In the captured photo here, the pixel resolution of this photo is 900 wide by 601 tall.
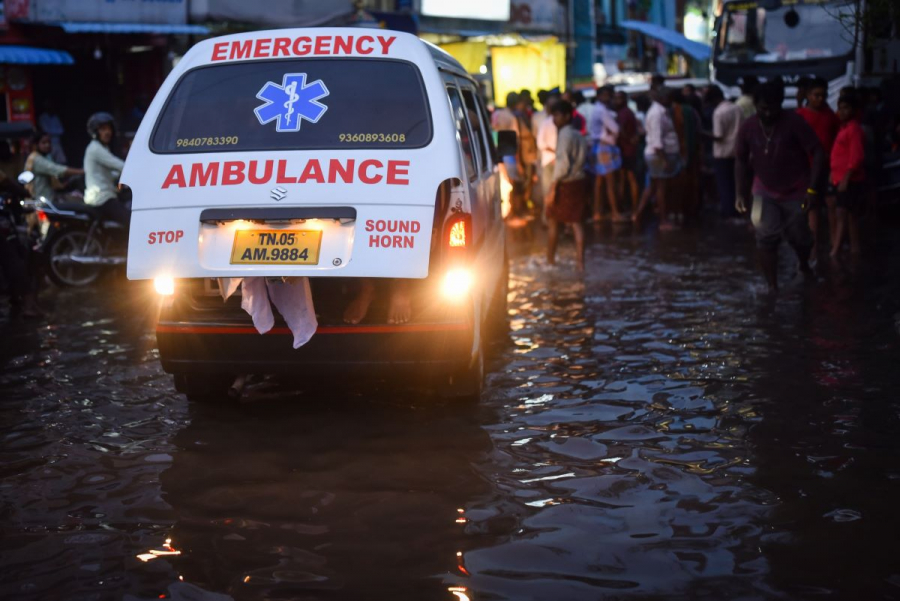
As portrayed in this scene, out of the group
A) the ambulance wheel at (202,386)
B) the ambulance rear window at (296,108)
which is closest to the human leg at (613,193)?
the ambulance rear window at (296,108)

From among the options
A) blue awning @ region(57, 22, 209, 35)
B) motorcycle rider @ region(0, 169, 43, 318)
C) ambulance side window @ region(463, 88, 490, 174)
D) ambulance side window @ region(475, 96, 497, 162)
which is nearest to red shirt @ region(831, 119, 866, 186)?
ambulance side window @ region(475, 96, 497, 162)

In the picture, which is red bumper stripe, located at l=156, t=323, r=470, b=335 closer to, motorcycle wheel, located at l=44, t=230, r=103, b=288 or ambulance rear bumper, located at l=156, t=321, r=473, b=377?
ambulance rear bumper, located at l=156, t=321, r=473, b=377

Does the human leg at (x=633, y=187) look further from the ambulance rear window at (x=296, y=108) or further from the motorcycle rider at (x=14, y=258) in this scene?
the ambulance rear window at (x=296, y=108)

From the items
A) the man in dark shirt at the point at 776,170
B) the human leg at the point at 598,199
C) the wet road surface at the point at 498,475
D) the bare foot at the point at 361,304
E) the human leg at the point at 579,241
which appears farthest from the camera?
the human leg at the point at 598,199

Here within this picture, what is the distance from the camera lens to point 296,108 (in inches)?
255

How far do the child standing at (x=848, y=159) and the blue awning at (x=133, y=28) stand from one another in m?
13.3

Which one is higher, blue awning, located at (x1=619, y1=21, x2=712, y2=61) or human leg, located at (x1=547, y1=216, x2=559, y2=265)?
blue awning, located at (x1=619, y1=21, x2=712, y2=61)

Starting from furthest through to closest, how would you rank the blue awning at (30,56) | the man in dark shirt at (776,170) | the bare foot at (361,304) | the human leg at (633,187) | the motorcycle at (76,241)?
the blue awning at (30,56)
the human leg at (633,187)
the motorcycle at (76,241)
the man in dark shirt at (776,170)
the bare foot at (361,304)

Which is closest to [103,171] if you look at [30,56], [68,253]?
[68,253]

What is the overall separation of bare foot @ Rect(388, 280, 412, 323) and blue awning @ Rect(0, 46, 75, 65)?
15.2m

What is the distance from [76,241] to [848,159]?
779 centimetres

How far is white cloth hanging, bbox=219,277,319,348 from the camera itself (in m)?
6.19

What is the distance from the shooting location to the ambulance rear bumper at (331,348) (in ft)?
20.4

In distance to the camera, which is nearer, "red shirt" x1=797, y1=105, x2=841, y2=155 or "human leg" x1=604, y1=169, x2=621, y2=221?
"red shirt" x1=797, y1=105, x2=841, y2=155
